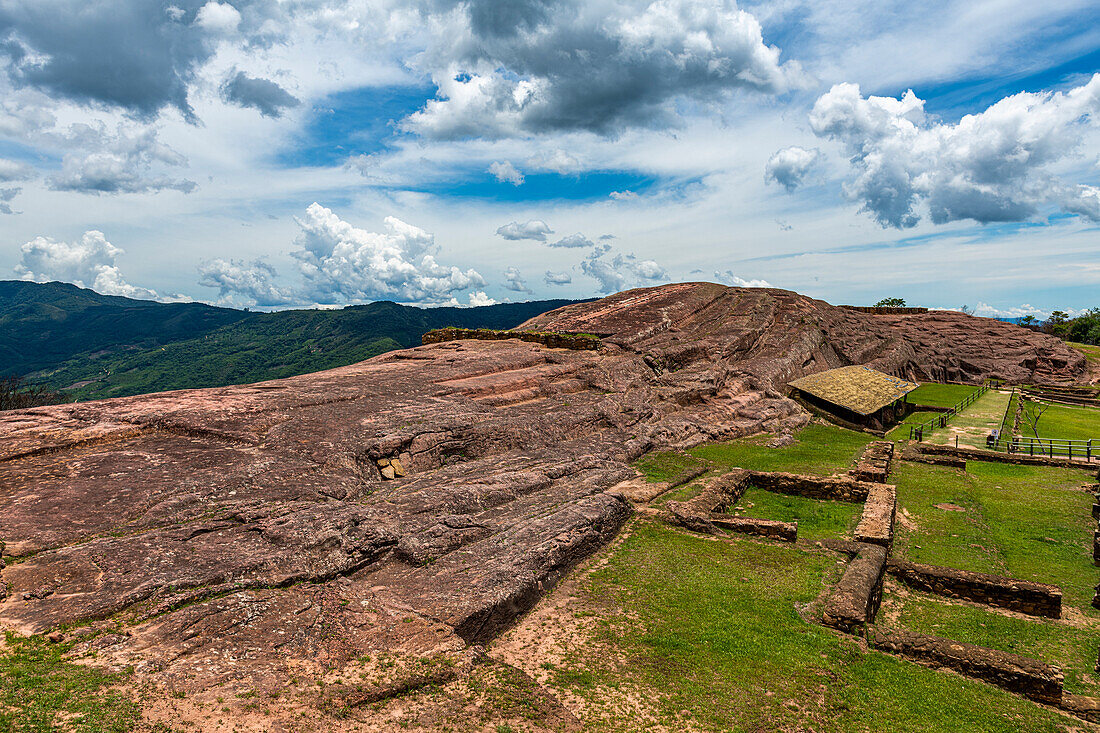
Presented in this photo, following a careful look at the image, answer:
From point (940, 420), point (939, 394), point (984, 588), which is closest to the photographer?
point (984, 588)

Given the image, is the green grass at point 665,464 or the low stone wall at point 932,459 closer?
the green grass at point 665,464

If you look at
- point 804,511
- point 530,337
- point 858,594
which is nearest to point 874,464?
point 804,511

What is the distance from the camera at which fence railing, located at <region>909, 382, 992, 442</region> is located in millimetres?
34441

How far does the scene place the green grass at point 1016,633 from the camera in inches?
461

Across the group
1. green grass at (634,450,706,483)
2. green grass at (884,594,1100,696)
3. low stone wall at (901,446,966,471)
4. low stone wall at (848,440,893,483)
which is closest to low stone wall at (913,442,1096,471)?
low stone wall at (901,446,966,471)

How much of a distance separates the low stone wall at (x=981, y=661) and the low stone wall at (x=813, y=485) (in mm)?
11066

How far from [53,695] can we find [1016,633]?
64.7 ft

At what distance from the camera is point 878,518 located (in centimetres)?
1794

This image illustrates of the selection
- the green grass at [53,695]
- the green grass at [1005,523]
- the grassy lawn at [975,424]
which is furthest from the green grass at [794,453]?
the green grass at [53,695]

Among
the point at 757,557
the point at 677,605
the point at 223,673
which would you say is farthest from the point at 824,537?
the point at 223,673

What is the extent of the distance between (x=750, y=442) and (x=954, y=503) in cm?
1043

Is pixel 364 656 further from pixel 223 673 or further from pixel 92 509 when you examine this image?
pixel 92 509

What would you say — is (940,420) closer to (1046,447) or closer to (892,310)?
(1046,447)

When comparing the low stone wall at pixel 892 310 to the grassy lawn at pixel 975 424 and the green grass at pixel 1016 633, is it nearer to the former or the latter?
the grassy lawn at pixel 975 424
